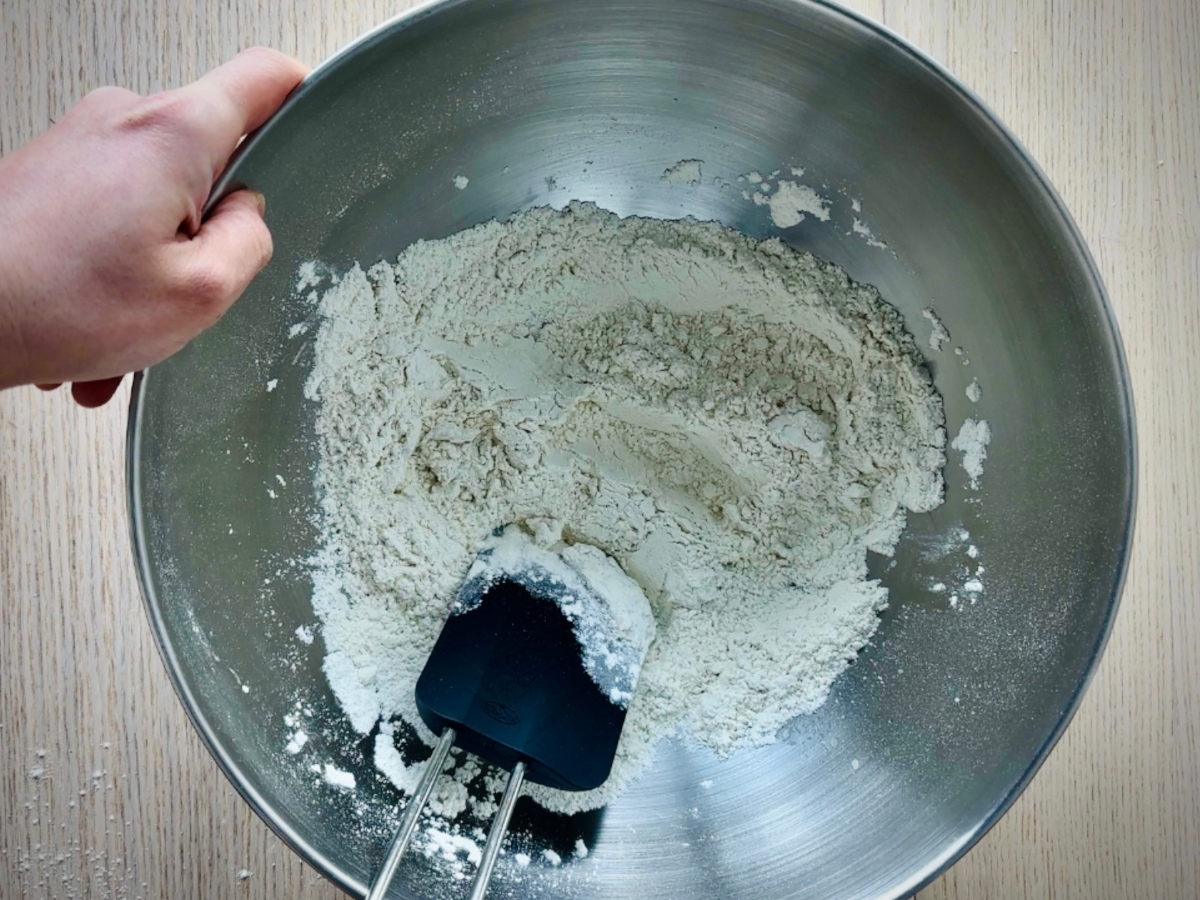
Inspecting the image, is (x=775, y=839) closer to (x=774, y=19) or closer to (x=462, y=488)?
(x=462, y=488)

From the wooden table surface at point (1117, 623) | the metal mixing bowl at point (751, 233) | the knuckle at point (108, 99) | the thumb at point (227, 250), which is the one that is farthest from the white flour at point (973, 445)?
the knuckle at point (108, 99)

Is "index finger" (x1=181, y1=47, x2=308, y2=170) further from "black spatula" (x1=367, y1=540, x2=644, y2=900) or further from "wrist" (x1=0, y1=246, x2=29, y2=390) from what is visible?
"black spatula" (x1=367, y1=540, x2=644, y2=900)

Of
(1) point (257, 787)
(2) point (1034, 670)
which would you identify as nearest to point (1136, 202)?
(2) point (1034, 670)

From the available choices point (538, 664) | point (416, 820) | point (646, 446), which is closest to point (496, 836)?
point (416, 820)

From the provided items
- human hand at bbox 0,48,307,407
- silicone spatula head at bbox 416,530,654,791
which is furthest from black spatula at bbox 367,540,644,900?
human hand at bbox 0,48,307,407

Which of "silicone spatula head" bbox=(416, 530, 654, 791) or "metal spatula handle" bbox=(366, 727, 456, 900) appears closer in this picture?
"metal spatula handle" bbox=(366, 727, 456, 900)

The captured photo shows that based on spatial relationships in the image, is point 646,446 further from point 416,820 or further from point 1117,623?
point 1117,623

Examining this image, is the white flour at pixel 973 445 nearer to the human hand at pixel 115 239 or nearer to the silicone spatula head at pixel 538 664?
the silicone spatula head at pixel 538 664
